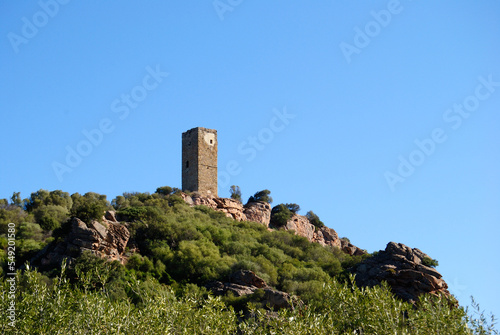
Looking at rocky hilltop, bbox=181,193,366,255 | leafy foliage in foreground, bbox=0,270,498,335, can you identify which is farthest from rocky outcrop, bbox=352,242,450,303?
leafy foliage in foreground, bbox=0,270,498,335

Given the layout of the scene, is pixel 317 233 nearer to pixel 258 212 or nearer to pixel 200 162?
pixel 258 212

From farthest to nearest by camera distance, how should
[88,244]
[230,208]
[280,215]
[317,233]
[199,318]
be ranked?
[317,233], [280,215], [230,208], [88,244], [199,318]

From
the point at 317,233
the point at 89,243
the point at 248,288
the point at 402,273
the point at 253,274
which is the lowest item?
the point at 248,288

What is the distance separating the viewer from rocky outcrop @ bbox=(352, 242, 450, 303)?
36.6 m

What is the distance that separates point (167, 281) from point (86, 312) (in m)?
18.6

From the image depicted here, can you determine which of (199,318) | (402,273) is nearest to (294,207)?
(402,273)

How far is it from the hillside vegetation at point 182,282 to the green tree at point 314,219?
27.0 feet

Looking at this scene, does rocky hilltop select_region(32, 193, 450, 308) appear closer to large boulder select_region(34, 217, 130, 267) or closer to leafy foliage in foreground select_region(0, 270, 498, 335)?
large boulder select_region(34, 217, 130, 267)

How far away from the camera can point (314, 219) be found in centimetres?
6125

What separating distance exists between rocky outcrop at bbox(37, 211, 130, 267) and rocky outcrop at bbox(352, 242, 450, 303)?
13.9m

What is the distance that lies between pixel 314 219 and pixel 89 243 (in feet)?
94.8

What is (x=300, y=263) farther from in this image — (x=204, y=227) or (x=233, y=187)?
(x=233, y=187)

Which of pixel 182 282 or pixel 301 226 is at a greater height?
pixel 301 226

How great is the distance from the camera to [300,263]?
1726 inches
